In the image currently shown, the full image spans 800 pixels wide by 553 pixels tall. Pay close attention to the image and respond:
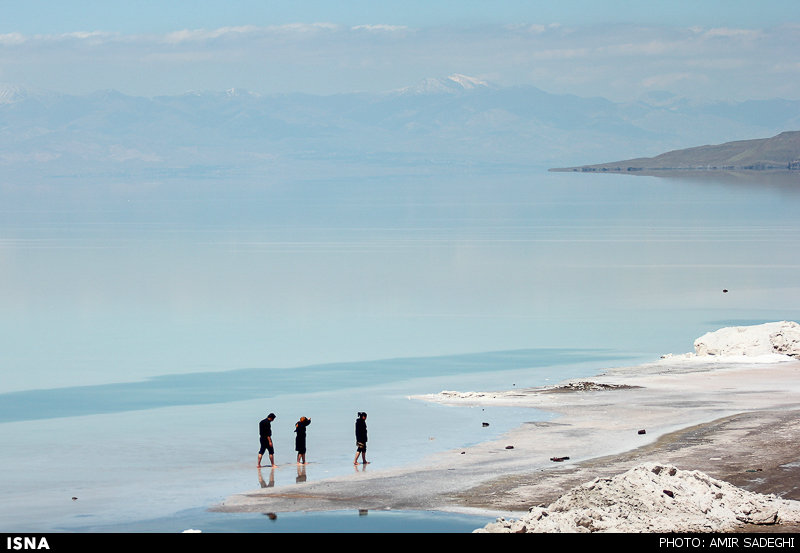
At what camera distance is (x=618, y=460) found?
27.7 m

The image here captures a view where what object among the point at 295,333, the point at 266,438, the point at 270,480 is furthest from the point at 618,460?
the point at 295,333

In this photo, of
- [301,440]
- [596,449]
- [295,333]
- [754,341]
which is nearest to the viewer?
[301,440]

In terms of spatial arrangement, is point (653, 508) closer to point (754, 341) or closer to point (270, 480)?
point (270, 480)

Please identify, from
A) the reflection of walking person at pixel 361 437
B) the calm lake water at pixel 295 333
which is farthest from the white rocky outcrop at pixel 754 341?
the reflection of walking person at pixel 361 437

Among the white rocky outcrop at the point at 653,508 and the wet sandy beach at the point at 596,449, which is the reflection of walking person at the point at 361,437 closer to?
the wet sandy beach at the point at 596,449

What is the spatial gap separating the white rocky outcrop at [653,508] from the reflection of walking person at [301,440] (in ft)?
25.3

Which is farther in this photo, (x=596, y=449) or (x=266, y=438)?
(x=596, y=449)

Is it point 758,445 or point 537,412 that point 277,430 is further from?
point 758,445

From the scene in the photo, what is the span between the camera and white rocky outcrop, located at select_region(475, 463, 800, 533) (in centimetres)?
2059

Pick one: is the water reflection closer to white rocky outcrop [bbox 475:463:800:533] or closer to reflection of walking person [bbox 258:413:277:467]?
reflection of walking person [bbox 258:413:277:467]

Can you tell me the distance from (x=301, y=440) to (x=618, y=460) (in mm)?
6505

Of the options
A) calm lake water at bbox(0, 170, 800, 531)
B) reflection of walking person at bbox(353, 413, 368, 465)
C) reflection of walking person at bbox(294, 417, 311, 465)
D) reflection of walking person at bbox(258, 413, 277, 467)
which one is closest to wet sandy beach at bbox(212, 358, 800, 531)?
reflection of walking person at bbox(353, 413, 368, 465)

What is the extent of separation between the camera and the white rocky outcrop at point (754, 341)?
143 feet
